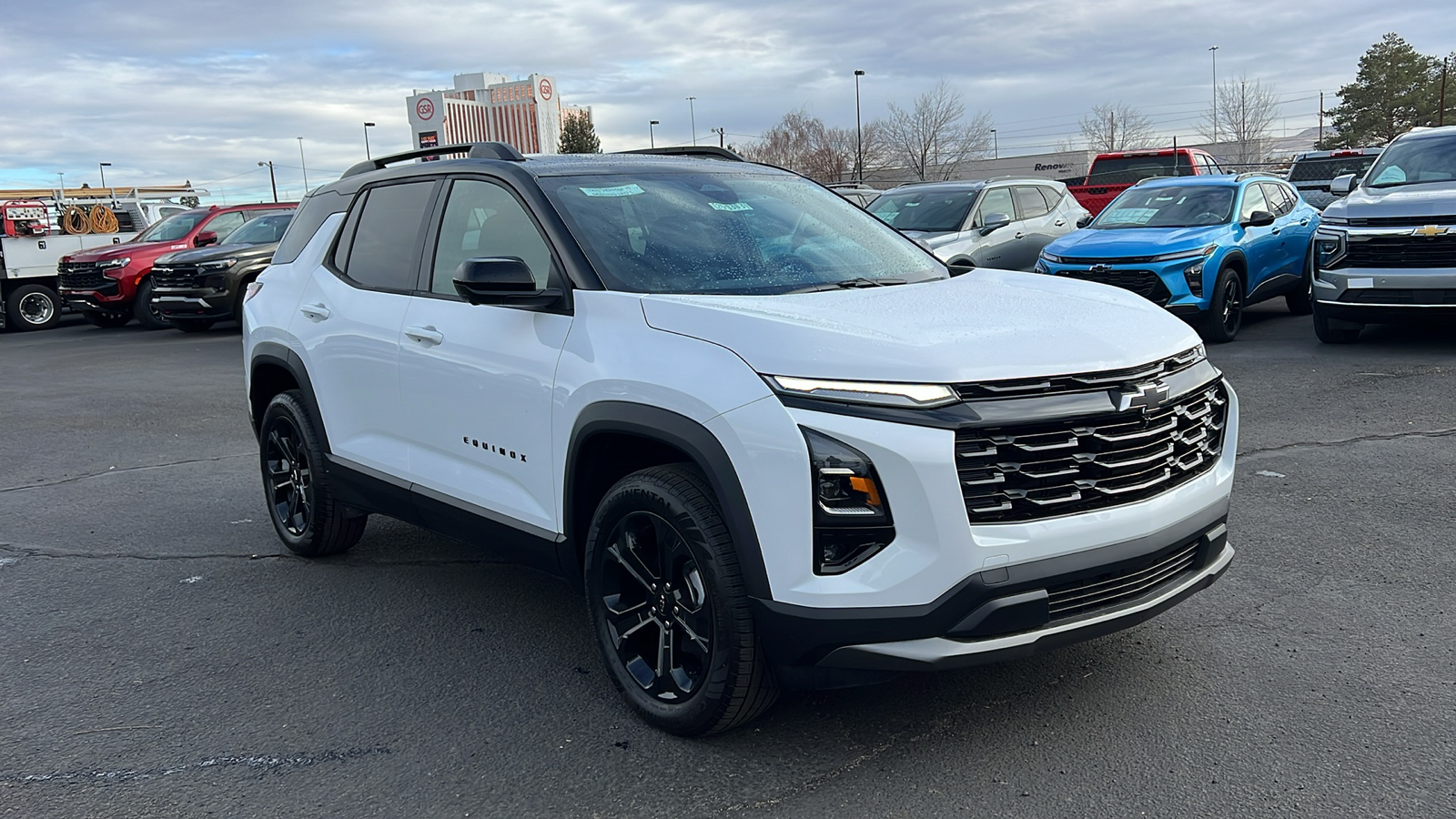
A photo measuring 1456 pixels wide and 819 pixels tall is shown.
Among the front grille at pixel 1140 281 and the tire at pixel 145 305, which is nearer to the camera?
the front grille at pixel 1140 281

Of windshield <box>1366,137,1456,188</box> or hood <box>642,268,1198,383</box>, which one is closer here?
hood <box>642,268,1198,383</box>

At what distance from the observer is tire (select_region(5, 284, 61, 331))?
2042 cm

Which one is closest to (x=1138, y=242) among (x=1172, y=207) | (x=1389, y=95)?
(x=1172, y=207)

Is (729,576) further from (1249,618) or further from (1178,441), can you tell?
(1249,618)

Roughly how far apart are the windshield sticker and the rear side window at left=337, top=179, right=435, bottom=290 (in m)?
0.87

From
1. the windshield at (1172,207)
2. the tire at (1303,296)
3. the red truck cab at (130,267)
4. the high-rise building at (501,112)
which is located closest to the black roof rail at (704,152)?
the windshield at (1172,207)

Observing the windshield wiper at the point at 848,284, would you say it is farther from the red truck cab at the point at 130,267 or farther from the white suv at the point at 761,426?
the red truck cab at the point at 130,267

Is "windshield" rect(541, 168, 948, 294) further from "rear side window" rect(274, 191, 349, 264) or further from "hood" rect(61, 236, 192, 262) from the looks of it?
"hood" rect(61, 236, 192, 262)

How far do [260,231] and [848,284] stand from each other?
16.0 metres

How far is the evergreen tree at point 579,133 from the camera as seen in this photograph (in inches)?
4087

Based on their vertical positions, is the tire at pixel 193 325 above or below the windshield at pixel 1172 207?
below

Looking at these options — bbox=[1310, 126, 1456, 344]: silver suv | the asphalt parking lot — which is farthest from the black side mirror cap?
the asphalt parking lot

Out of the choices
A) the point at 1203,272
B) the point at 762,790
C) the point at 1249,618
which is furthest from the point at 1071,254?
the point at 762,790

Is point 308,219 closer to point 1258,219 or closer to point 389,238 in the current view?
point 389,238
